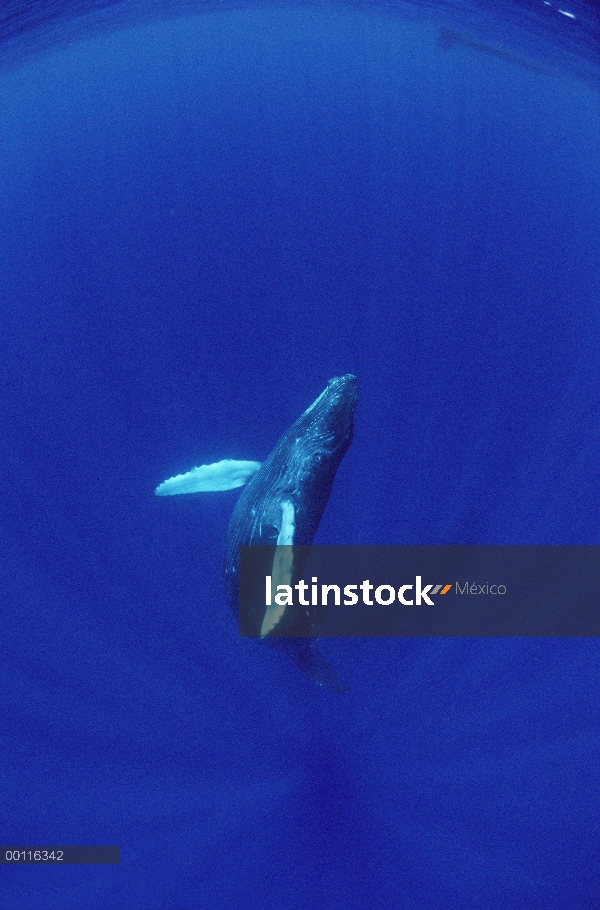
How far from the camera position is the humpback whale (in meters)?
5.32

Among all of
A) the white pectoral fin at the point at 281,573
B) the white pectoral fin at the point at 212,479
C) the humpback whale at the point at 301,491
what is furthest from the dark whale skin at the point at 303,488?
the white pectoral fin at the point at 212,479

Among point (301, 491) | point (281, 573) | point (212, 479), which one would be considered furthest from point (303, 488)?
point (212, 479)

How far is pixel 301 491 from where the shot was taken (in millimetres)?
5418

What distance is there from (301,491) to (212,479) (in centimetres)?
190

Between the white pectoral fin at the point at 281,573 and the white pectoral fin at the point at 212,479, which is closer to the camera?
the white pectoral fin at the point at 281,573

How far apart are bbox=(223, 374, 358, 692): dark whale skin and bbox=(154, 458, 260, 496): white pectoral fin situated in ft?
2.09

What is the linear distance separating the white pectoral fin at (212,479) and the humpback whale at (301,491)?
0.42 meters

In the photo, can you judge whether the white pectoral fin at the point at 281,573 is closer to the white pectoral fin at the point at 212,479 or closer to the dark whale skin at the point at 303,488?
the dark whale skin at the point at 303,488

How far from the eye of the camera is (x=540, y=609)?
7.22m

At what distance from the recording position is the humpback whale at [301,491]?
17.4 ft

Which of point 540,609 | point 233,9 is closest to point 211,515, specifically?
point 540,609

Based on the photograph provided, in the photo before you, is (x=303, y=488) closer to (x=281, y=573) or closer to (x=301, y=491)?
(x=301, y=491)

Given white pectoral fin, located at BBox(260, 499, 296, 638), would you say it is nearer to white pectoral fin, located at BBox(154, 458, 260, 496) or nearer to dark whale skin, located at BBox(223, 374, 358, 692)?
dark whale skin, located at BBox(223, 374, 358, 692)

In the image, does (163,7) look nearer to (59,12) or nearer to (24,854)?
(59,12)
